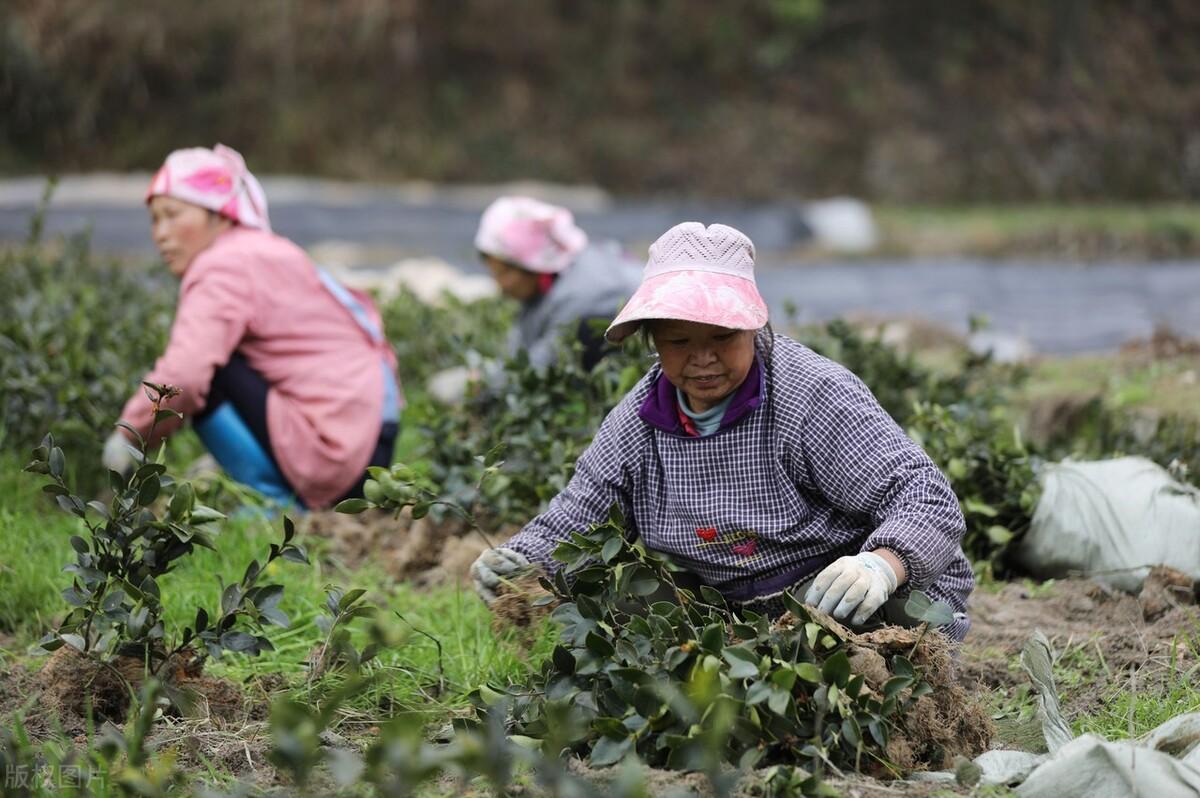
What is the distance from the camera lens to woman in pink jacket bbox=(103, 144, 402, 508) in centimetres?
400

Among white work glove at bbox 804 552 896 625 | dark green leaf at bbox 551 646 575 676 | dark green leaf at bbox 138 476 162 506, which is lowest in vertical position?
dark green leaf at bbox 551 646 575 676

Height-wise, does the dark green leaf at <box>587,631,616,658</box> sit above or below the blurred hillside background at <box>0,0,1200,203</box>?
below

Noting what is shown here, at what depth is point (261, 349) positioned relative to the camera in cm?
416

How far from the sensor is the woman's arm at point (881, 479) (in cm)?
232

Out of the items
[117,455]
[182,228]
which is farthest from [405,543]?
[182,228]

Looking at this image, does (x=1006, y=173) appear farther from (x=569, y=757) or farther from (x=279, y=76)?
(x=569, y=757)

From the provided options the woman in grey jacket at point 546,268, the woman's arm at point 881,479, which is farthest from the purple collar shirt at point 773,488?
the woman in grey jacket at point 546,268

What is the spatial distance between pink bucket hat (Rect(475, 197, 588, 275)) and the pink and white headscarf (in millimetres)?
917

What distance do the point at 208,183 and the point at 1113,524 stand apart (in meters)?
2.78

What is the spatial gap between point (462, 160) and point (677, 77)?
3950mm

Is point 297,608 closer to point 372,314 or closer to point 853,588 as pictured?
point 372,314

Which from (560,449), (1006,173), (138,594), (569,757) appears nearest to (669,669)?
(569,757)

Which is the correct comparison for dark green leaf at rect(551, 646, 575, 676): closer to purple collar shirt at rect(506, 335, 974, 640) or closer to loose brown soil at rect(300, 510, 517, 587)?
purple collar shirt at rect(506, 335, 974, 640)

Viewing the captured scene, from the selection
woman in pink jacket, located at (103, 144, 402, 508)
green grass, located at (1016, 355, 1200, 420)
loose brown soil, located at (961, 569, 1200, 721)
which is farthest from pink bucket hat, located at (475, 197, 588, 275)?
loose brown soil, located at (961, 569, 1200, 721)
